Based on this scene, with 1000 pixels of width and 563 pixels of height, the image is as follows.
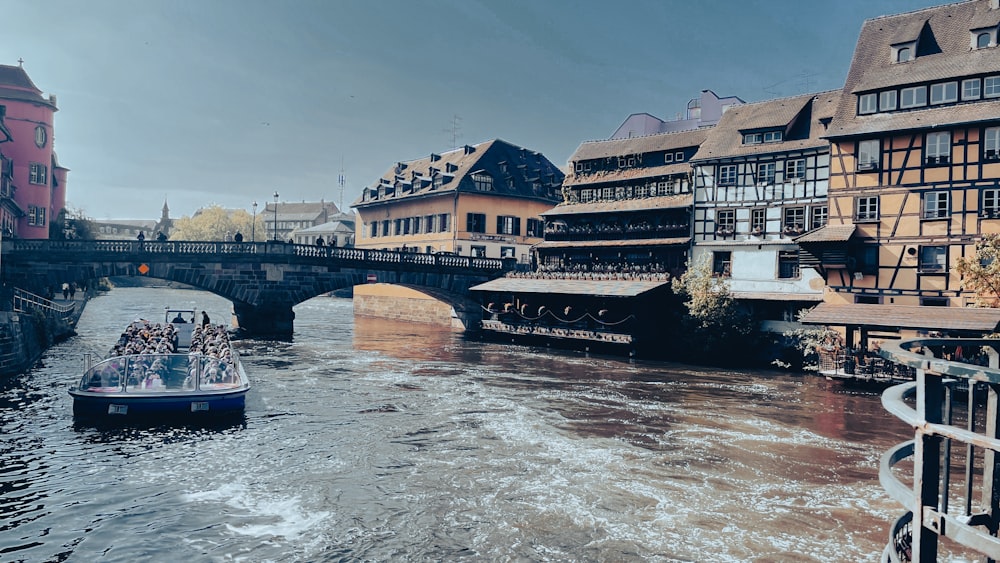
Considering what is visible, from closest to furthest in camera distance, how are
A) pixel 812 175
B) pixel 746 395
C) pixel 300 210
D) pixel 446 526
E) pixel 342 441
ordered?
pixel 446 526, pixel 342 441, pixel 746 395, pixel 812 175, pixel 300 210

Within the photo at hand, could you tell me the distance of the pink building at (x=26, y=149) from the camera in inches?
2349

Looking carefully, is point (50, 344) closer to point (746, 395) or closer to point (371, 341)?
point (371, 341)

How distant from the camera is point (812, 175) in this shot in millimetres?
37562

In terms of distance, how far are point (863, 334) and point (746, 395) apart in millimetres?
7018

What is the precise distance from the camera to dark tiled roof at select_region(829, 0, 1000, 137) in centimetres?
3122

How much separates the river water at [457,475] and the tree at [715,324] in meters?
7.99

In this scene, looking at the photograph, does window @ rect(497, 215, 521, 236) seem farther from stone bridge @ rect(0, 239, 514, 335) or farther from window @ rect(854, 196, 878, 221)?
window @ rect(854, 196, 878, 221)

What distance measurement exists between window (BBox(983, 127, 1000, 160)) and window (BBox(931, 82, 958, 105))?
6.70ft

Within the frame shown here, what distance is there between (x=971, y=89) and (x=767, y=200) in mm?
10561

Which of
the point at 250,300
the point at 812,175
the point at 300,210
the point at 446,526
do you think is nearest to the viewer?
the point at 446,526

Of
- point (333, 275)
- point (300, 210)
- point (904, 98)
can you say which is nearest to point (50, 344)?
point (333, 275)

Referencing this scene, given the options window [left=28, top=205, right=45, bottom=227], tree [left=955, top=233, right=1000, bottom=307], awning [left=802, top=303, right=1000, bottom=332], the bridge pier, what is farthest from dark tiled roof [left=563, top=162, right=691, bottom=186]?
window [left=28, top=205, right=45, bottom=227]

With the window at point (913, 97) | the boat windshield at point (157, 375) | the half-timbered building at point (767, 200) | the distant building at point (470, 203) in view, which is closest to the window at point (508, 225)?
the distant building at point (470, 203)

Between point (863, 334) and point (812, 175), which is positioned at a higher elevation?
point (812, 175)
